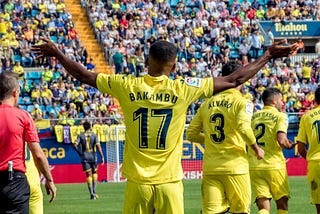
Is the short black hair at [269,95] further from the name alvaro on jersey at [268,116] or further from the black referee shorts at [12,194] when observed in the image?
the black referee shorts at [12,194]

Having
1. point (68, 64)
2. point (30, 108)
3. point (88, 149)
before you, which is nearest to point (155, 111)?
point (68, 64)

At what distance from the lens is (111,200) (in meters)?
23.7

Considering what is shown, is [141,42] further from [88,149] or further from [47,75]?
[88,149]

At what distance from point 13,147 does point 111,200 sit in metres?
13.8

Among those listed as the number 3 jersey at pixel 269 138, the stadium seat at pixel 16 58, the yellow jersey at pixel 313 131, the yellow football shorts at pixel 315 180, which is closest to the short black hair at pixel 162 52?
the yellow jersey at pixel 313 131

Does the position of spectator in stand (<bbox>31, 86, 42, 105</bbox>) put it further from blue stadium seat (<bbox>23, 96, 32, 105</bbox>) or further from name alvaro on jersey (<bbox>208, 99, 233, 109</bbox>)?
name alvaro on jersey (<bbox>208, 99, 233, 109</bbox>)

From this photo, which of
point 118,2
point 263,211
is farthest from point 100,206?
point 118,2

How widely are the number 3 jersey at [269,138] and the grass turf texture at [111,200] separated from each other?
4.98 m

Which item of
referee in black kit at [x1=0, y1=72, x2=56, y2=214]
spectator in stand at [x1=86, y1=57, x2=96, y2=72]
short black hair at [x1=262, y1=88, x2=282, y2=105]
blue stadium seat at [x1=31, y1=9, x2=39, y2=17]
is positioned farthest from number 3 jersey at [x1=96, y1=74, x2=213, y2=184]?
blue stadium seat at [x1=31, y1=9, x2=39, y2=17]

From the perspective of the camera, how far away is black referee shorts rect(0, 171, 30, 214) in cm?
1004

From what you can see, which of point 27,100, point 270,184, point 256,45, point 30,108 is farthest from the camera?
point 256,45

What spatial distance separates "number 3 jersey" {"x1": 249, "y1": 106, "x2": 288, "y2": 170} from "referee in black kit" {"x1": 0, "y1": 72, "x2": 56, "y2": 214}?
196 inches

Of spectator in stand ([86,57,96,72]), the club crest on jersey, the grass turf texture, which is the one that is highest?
spectator in stand ([86,57,96,72])

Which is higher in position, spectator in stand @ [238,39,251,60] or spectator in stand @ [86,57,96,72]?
spectator in stand @ [238,39,251,60]
